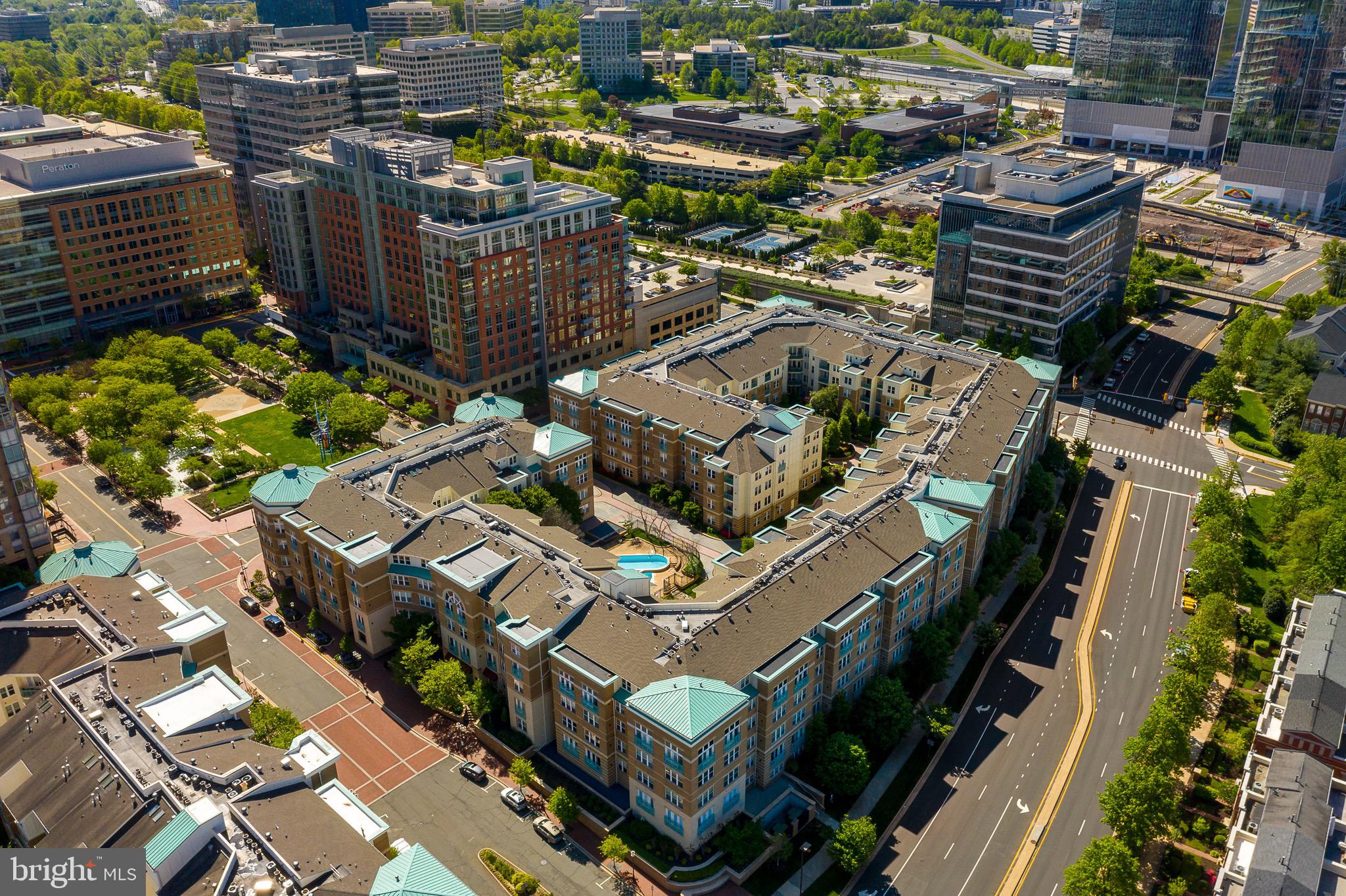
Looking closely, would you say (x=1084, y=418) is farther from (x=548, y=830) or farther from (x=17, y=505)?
(x=17, y=505)

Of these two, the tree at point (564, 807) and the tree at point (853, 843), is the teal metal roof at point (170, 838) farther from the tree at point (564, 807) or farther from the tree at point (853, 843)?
the tree at point (853, 843)

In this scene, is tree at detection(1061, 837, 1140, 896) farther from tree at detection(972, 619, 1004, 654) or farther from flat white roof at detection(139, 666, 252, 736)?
flat white roof at detection(139, 666, 252, 736)

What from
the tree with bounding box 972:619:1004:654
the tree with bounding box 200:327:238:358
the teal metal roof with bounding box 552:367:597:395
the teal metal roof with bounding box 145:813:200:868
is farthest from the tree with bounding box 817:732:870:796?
the tree with bounding box 200:327:238:358

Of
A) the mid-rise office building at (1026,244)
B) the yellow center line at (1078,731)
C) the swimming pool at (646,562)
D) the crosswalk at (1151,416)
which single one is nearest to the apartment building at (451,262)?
the swimming pool at (646,562)

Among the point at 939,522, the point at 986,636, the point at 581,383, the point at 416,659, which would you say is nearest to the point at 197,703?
the point at 416,659

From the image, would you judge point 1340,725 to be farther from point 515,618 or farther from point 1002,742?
point 515,618

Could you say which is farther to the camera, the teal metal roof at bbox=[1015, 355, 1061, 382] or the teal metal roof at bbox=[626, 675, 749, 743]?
the teal metal roof at bbox=[1015, 355, 1061, 382]

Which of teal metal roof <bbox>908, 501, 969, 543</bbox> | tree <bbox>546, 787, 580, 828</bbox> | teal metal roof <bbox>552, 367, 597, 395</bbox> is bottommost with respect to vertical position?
tree <bbox>546, 787, 580, 828</bbox>
